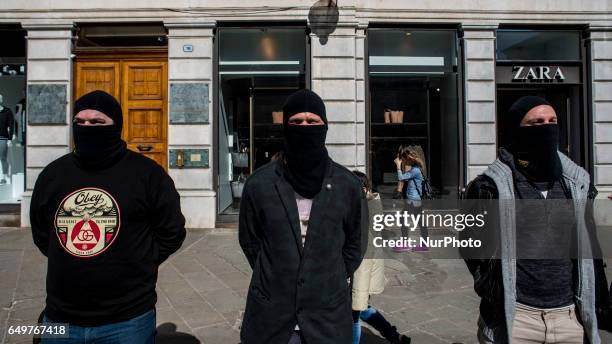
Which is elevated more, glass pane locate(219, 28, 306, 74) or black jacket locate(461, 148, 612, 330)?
glass pane locate(219, 28, 306, 74)

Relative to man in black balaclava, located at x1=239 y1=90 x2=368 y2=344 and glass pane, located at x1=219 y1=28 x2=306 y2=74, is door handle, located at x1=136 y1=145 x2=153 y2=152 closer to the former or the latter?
glass pane, located at x1=219 y1=28 x2=306 y2=74

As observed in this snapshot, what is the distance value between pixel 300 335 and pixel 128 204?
45.0 inches

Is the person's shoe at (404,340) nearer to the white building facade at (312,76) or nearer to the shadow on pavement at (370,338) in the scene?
the shadow on pavement at (370,338)

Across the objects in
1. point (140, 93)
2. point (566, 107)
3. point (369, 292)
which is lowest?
point (369, 292)

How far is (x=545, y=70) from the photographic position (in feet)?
33.9

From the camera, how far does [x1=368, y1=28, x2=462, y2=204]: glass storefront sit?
1030 cm

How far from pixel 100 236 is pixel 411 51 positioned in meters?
9.54

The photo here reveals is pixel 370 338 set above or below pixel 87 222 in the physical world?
below

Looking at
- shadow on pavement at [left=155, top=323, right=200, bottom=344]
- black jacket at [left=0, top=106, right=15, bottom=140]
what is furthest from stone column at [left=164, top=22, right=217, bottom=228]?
shadow on pavement at [left=155, top=323, right=200, bottom=344]

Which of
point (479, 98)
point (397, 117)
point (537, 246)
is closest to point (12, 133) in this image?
point (397, 117)

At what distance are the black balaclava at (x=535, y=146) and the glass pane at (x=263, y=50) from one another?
8.10 meters

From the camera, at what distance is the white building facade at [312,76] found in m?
9.58

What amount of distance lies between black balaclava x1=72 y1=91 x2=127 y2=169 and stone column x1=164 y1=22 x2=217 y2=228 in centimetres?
715

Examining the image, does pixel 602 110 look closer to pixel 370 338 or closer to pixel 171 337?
pixel 370 338
